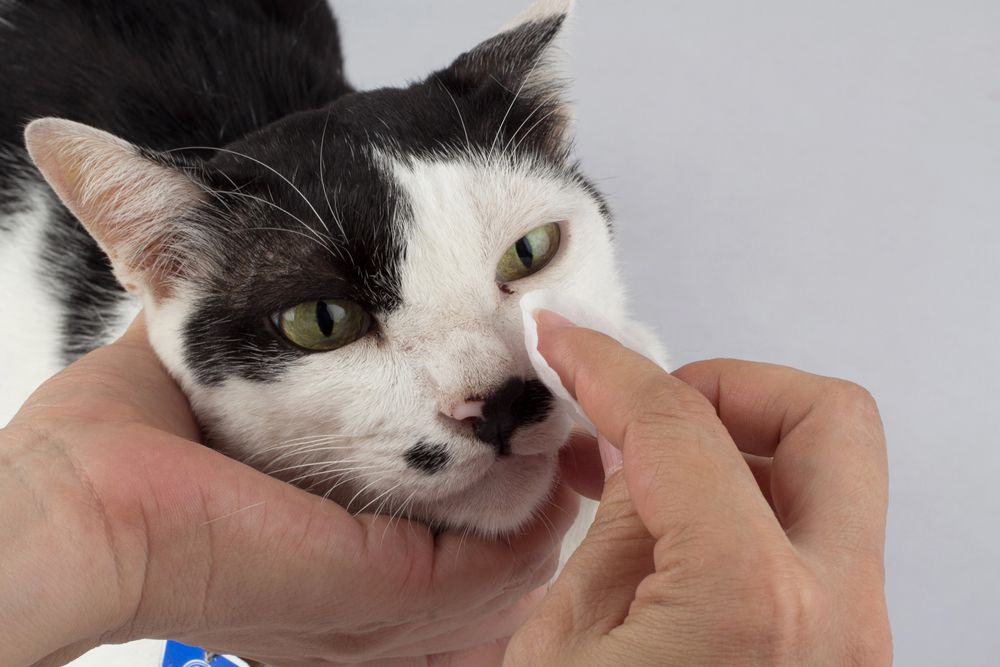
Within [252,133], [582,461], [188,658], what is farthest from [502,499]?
[188,658]

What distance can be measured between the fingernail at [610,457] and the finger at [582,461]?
23cm

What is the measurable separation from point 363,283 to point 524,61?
1.67ft

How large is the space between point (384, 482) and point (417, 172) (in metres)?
0.40

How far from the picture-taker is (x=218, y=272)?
1.08 meters

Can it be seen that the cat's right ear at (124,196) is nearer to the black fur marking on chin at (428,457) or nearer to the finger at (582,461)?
the black fur marking on chin at (428,457)

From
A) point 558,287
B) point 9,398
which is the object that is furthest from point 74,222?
point 558,287

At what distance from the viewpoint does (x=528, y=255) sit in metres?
1.05

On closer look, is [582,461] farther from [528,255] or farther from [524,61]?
[524,61]

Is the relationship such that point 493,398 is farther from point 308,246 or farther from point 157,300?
point 157,300

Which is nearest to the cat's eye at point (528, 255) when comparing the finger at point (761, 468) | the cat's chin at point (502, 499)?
the cat's chin at point (502, 499)

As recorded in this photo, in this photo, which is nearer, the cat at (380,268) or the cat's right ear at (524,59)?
the cat at (380,268)

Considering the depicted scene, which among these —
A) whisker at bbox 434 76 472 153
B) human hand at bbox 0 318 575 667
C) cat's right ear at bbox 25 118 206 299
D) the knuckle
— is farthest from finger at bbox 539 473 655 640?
cat's right ear at bbox 25 118 206 299

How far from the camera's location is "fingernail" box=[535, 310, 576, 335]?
2.72 feet

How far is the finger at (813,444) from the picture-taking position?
0.72 m
